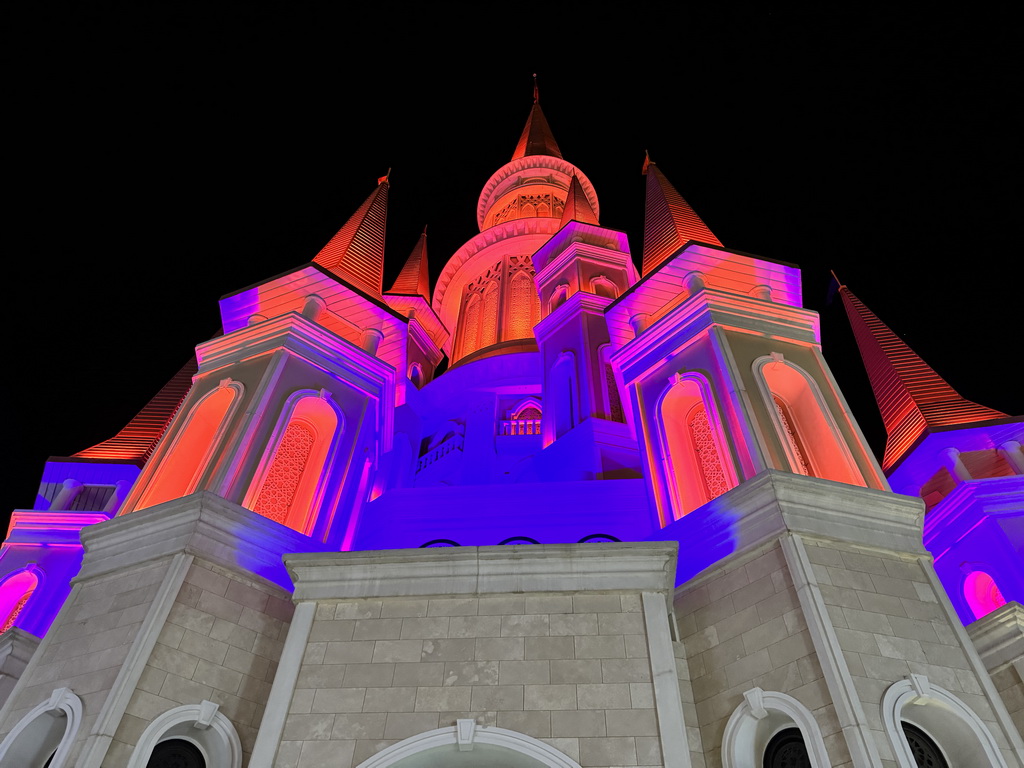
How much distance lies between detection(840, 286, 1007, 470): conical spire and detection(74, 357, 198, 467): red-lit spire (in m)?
15.9

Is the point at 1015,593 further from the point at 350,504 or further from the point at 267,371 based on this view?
the point at 267,371

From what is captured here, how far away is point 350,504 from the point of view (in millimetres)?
13820

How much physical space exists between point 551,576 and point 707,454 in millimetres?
4643

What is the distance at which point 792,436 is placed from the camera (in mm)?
12789

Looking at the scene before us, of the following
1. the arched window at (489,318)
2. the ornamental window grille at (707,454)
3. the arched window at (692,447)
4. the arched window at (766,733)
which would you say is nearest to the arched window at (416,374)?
the arched window at (489,318)

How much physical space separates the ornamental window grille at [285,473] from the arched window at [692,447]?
5.74m

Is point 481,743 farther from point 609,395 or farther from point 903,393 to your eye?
point 903,393

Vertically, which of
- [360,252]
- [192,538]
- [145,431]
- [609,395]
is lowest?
[192,538]

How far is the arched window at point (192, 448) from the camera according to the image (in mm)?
12406

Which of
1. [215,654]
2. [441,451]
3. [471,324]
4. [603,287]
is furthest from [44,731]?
[471,324]

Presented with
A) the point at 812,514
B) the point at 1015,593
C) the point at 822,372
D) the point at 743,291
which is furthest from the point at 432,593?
the point at 1015,593

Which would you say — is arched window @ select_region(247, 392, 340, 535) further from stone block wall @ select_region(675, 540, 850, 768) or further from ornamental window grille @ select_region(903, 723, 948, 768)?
ornamental window grille @ select_region(903, 723, 948, 768)

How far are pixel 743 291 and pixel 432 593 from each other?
904cm

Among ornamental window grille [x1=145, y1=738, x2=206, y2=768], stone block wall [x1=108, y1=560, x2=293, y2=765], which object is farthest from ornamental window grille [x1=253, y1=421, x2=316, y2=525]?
ornamental window grille [x1=145, y1=738, x2=206, y2=768]
